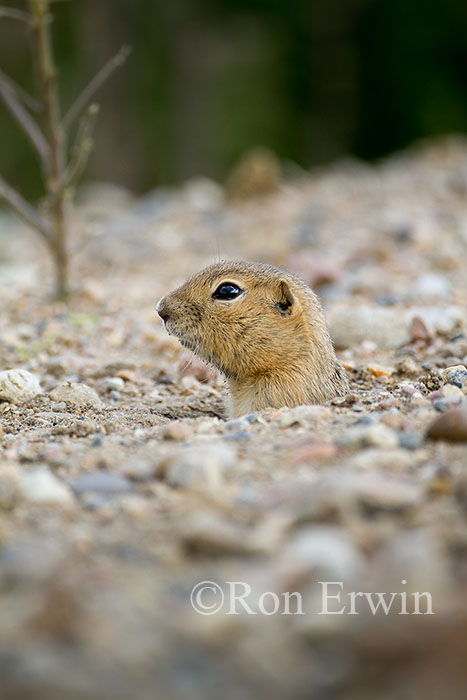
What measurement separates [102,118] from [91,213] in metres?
5.38

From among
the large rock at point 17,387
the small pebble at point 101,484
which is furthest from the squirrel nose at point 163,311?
the small pebble at point 101,484

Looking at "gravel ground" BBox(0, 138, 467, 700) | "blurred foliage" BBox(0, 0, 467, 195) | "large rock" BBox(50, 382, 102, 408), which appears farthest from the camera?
"blurred foliage" BBox(0, 0, 467, 195)

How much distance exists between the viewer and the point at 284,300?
12.7 feet

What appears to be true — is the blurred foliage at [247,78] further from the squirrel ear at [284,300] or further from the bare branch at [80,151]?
the squirrel ear at [284,300]

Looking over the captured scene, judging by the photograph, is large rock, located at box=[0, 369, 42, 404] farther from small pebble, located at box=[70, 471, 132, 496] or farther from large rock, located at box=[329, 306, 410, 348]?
large rock, located at box=[329, 306, 410, 348]

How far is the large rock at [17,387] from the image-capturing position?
3959 millimetres

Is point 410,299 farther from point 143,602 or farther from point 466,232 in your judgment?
point 143,602

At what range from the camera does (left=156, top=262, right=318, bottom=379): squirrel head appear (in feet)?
12.4

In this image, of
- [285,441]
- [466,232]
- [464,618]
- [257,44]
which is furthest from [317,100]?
[464,618]

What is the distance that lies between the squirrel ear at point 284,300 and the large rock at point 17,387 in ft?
3.96

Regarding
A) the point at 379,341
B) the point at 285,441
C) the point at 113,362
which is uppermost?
the point at 379,341

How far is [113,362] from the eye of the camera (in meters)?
4.59

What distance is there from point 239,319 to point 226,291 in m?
0.16

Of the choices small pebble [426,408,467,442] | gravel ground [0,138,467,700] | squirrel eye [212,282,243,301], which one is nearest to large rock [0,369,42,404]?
gravel ground [0,138,467,700]
